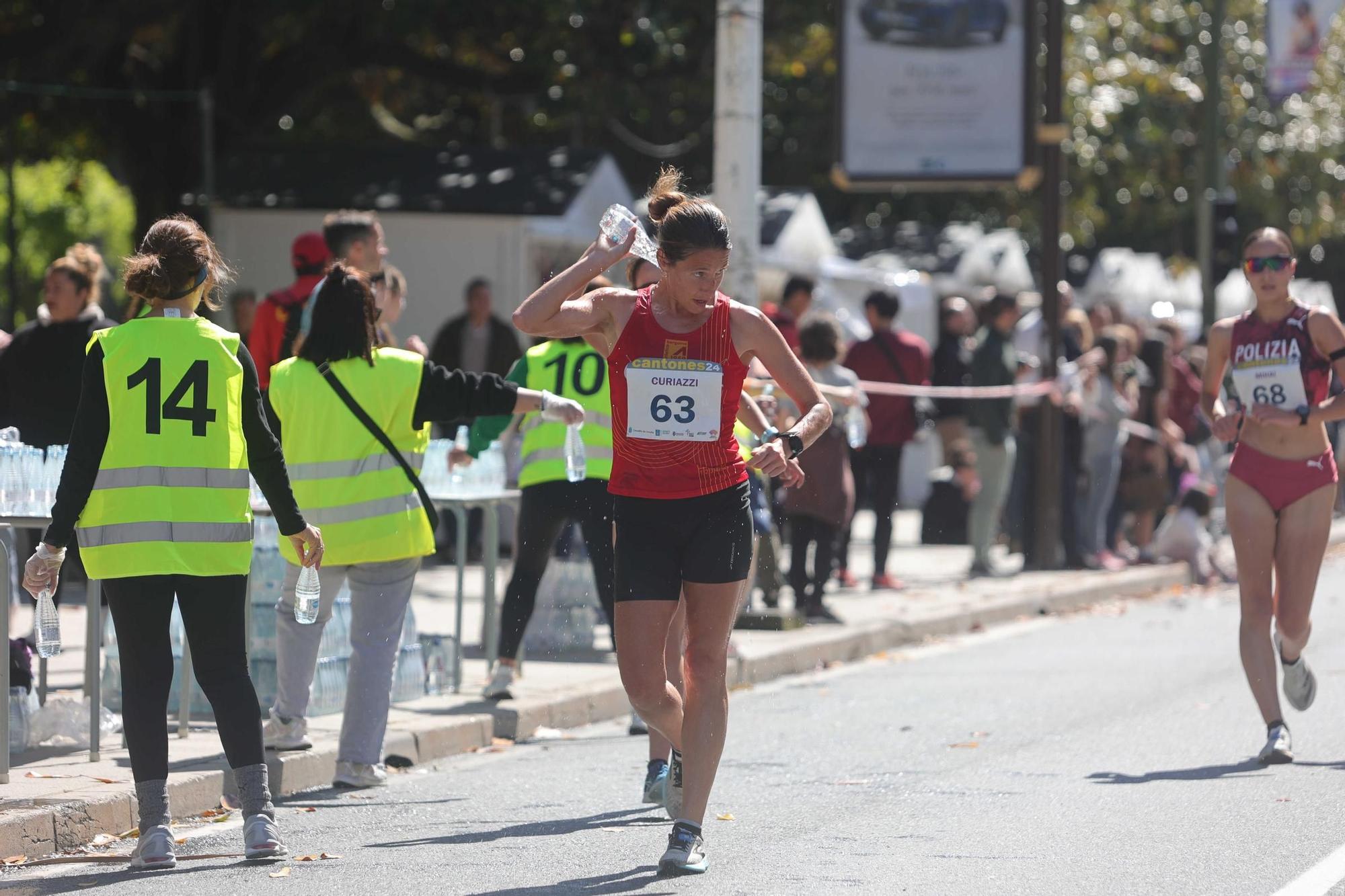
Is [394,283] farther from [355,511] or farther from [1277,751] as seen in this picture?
[1277,751]

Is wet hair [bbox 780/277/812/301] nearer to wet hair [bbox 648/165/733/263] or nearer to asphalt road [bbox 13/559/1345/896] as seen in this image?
asphalt road [bbox 13/559/1345/896]

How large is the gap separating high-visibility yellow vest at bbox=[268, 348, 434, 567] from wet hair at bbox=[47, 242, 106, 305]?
1.91 metres

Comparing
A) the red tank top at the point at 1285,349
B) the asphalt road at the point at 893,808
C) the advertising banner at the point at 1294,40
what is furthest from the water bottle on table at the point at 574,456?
the advertising banner at the point at 1294,40

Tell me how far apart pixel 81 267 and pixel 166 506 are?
10.4 feet

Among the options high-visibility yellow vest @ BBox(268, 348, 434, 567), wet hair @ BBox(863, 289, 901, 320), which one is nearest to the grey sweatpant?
high-visibility yellow vest @ BBox(268, 348, 434, 567)

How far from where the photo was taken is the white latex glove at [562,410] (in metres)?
7.09

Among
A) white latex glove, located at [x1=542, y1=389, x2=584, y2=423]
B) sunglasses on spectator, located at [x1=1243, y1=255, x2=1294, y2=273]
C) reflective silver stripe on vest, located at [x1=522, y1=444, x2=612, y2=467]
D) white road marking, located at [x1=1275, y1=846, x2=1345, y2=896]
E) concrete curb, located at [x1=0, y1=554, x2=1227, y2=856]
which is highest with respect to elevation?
sunglasses on spectator, located at [x1=1243, y1=255, x2=1294, y2=273]

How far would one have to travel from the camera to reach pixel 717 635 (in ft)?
19.5

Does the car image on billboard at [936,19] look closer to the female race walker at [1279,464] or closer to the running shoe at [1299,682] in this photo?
the female race walker at [1279,464]

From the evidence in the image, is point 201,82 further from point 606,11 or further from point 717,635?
point 717,635

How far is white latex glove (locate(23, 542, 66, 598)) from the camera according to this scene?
19.6ft

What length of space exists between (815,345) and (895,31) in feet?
17.6

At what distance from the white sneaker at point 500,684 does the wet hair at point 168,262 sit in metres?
3.27

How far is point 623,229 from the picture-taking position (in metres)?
6.12
